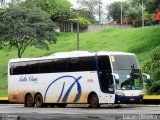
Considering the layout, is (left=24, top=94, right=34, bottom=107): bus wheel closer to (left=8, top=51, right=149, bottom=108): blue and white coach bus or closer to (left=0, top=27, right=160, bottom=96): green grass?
(left=8, top=51, right=149, bottom=108): blue and white coach bus

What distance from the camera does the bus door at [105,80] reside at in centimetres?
2847

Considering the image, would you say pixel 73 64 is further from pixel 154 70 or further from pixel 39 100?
pixel 154 70

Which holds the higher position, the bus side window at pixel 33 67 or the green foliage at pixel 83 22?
the green foliage at pixel 83 22

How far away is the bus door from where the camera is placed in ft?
93.4

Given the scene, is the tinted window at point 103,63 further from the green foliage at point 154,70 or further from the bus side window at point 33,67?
the green foliage at point 154,70

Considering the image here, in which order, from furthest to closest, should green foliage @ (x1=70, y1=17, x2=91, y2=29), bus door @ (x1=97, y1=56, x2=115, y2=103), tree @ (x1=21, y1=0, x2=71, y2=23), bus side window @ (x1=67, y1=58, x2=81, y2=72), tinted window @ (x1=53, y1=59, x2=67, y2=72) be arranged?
green foliage @ (x1=70, y1=17, x2=91, y2=29) < tree @ (x1=21, y1=0, x2=71, y2=23) < tinted window @ (x1=53, y1=59, x2=67, y2=72) < bus side window @ (x1=67, y1=58, x2=81, y2=72) < bus door @ (x1=97, y1=56, x2=115, y2=103)

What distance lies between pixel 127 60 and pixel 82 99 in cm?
360

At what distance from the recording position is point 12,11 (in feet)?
174

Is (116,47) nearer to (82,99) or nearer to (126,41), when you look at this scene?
(126,41)

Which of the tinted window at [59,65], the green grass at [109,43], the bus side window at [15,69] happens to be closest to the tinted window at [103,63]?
the tinted window at [59,65]

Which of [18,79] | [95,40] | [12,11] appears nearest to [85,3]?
[95,40]

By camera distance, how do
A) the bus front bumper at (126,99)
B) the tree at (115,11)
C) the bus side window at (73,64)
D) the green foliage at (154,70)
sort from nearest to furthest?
the bus front bumper at (126,99) → the bus side window at (73,64) → the green foliage at (154,70) → the tree at (115,11)

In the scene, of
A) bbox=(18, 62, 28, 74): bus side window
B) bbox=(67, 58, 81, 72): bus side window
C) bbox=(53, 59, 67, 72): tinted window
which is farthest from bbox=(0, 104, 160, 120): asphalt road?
bbox=(18, 62, 28, 74): bus side window

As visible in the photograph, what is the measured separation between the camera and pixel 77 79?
30.3 m
